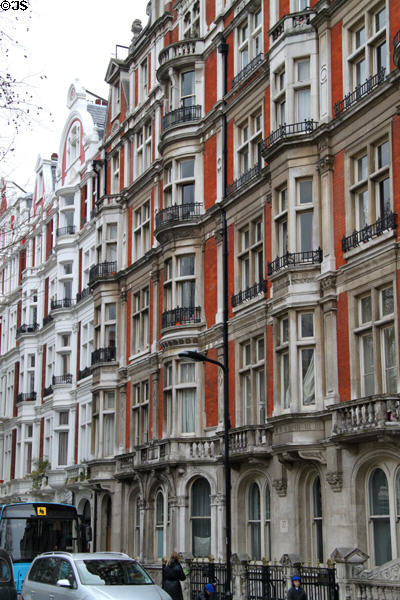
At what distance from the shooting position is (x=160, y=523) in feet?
119

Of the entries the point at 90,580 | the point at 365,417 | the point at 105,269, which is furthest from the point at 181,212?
the point at 90,580

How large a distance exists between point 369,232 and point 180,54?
50.8ft

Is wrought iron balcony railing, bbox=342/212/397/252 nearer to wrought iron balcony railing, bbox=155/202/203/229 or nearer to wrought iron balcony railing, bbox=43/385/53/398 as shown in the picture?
wrought iron balcony railing, bbox=155/202/203/229

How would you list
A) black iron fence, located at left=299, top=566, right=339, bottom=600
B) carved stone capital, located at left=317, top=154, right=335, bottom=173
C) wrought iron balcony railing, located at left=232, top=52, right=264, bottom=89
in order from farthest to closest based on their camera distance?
wrought iron balcony railing, located at left=232, top=52, right=264, bottom=89 → carved stone capital, located at left=317, top=154, right=335, bottom=173 → black iron fence, located at left=299, top=566, right=339, bottom=600

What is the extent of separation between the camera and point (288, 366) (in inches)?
1095

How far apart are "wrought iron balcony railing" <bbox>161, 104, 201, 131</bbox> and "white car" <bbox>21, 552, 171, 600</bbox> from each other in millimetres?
20047

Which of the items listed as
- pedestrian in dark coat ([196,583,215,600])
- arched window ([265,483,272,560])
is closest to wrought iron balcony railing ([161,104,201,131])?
arched window ([265,483,272,560])

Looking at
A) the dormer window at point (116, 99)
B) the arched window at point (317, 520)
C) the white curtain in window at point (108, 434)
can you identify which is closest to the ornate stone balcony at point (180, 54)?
the dormer window at point (116, 99)

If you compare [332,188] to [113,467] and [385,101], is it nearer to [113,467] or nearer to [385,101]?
[385,101]

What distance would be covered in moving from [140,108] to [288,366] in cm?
1913

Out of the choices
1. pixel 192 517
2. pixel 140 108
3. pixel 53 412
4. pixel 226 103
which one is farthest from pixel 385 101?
pixel 53 412

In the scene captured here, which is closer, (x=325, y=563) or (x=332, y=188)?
(x=325, y=563)

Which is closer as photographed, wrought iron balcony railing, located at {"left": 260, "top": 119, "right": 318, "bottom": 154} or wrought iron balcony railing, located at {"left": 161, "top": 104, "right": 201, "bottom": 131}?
wrought iron balcony railing, located at {"left": 260, "top": 119, "right": 318, "bottom": 154}

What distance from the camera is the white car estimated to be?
61.6 ft
